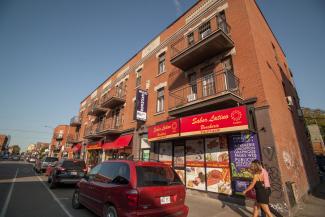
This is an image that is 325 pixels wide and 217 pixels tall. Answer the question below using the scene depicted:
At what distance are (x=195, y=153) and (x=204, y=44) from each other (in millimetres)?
6132

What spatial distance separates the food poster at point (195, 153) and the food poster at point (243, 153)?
186 centimetres

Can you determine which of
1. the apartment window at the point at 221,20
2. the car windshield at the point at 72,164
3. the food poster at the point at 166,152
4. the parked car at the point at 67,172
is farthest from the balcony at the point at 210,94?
the parked car at the point at 67,172

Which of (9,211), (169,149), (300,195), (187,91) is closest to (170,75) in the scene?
(187,91)

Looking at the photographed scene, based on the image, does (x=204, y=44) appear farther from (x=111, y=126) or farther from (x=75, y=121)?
(x=75, y=121)

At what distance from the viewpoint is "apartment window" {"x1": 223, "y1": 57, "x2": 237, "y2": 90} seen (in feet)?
29.0

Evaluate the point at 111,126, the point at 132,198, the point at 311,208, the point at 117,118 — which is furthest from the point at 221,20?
the point at 111,126

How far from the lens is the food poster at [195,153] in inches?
388

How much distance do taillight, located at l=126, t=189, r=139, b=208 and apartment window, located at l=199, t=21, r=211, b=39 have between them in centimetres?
1064

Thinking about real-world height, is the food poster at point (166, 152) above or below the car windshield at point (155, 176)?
above

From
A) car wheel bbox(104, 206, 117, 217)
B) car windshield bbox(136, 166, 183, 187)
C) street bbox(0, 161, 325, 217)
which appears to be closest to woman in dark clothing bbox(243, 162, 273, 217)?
street bbox(0, 161, 325, 217)

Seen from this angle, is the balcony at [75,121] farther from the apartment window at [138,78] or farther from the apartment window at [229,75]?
the apartment window at [229,75]

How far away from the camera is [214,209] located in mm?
7145

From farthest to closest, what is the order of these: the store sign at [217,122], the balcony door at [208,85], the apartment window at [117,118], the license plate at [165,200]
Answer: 1. the apartment window at [117,118]
2. the balcony door at [208,85]
3. the store sign at [217,122]
4. the license plate at [165,200]

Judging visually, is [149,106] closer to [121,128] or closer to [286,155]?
[121,128]
